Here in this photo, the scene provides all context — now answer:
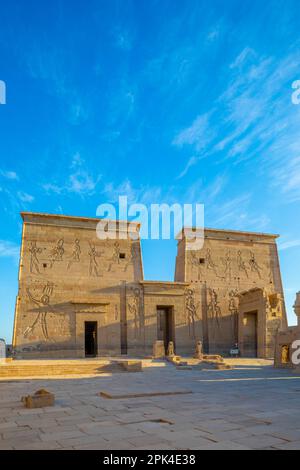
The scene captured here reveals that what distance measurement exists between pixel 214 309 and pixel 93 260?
25.9 feet

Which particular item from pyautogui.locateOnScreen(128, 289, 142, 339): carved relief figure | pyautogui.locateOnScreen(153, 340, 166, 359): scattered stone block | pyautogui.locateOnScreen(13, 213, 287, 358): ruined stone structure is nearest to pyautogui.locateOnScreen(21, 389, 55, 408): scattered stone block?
pyautogui.locateOnScreen(153, 340, 166, 359): scattered stone block

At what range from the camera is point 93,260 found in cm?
2266

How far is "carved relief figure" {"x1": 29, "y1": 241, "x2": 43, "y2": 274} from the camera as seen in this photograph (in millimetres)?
21375

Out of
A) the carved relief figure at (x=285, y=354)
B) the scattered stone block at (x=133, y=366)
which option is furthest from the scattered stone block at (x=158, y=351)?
the carved relief figure at (x=285, y=354)

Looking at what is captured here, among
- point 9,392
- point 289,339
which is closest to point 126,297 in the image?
point 289,339

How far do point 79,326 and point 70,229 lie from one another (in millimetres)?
5525

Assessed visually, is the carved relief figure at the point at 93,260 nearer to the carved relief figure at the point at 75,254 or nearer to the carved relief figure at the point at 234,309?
the carved relief figure at the point at 75,254

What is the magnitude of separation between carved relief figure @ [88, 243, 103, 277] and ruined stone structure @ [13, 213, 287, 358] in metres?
0.06

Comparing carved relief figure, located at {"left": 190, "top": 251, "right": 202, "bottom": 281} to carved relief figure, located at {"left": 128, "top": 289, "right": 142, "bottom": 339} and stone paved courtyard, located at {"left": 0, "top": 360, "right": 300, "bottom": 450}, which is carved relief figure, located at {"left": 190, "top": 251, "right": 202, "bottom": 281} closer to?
carved relief figure, located at {"left": 128, "top": 289, "right": 142, "bottom": 339}

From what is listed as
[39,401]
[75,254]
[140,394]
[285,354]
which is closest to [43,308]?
[75,254]

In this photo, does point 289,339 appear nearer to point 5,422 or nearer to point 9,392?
point 9,392

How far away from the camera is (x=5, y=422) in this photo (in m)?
5.80

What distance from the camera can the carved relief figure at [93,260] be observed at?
2245 centimetres
